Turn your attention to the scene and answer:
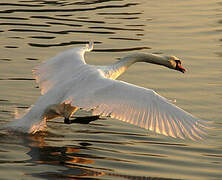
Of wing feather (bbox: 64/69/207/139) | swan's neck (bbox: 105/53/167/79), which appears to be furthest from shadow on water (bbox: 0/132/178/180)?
swan's neck (bbox: 105/53/167/79)

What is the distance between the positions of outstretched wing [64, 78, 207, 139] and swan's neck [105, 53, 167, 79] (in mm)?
1088

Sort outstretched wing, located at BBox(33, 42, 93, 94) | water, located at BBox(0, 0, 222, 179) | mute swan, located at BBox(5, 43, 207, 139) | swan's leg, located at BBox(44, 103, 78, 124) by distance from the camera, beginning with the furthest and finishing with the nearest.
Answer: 1. outstretched wing, located at BBox(33, 42, 93, 94)
2. swan's leg, located at BBox(44, 103, 78, 124)
3. water, located at BBox(0, 0, 222, 179)
4. mute swan, located at BBox(5, 43, 207, 139)

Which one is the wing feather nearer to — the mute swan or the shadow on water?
the mute swan

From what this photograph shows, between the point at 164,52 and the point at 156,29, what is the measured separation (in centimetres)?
193

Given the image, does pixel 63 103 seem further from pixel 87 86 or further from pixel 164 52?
pixel 164 52

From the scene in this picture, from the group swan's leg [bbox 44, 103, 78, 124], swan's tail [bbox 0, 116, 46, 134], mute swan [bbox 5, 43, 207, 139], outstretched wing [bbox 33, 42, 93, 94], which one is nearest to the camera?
mute swan [bbox 5, 43, 207, 139]

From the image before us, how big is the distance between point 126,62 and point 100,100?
6.26ft

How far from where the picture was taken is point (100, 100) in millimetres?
8602

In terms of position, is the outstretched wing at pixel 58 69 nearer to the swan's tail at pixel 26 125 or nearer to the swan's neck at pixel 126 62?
the swan's neck at pixel 126 62

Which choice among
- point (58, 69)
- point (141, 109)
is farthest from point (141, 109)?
point (58, 69)

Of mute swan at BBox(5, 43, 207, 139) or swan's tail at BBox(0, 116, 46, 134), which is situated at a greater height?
mute swan at BBox(5, 43, 207, 139)

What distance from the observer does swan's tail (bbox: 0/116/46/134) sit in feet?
30.9

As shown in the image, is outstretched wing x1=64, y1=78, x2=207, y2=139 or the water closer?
outstretched wing x1=64, y1=78, x2=207, y2=139

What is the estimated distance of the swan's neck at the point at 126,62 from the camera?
999 centimetres
